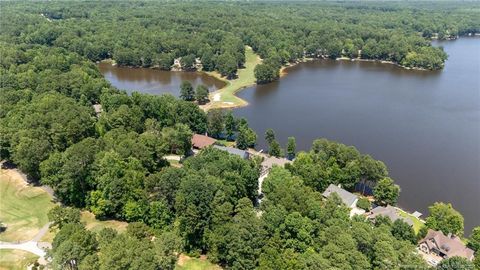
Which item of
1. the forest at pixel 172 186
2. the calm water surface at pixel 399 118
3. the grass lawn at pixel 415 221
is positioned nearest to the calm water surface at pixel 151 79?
the forest at pixel 172 186

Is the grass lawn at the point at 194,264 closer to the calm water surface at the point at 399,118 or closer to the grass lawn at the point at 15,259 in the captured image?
the grass lawn at the point at 15,259

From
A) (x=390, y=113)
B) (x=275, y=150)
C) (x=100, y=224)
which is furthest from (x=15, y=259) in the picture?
(x=390, y=113)

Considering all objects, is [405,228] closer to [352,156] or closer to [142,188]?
[352,156]

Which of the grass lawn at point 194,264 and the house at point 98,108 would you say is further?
the house at point 98,108

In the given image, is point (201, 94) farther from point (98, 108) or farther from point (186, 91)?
point (98, 108)

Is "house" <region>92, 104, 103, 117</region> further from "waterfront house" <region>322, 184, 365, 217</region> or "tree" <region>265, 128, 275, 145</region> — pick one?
"waterfront house" <region>322, 184, 365, 217</region>

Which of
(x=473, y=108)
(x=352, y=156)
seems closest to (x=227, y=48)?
(x=473, y=108)
